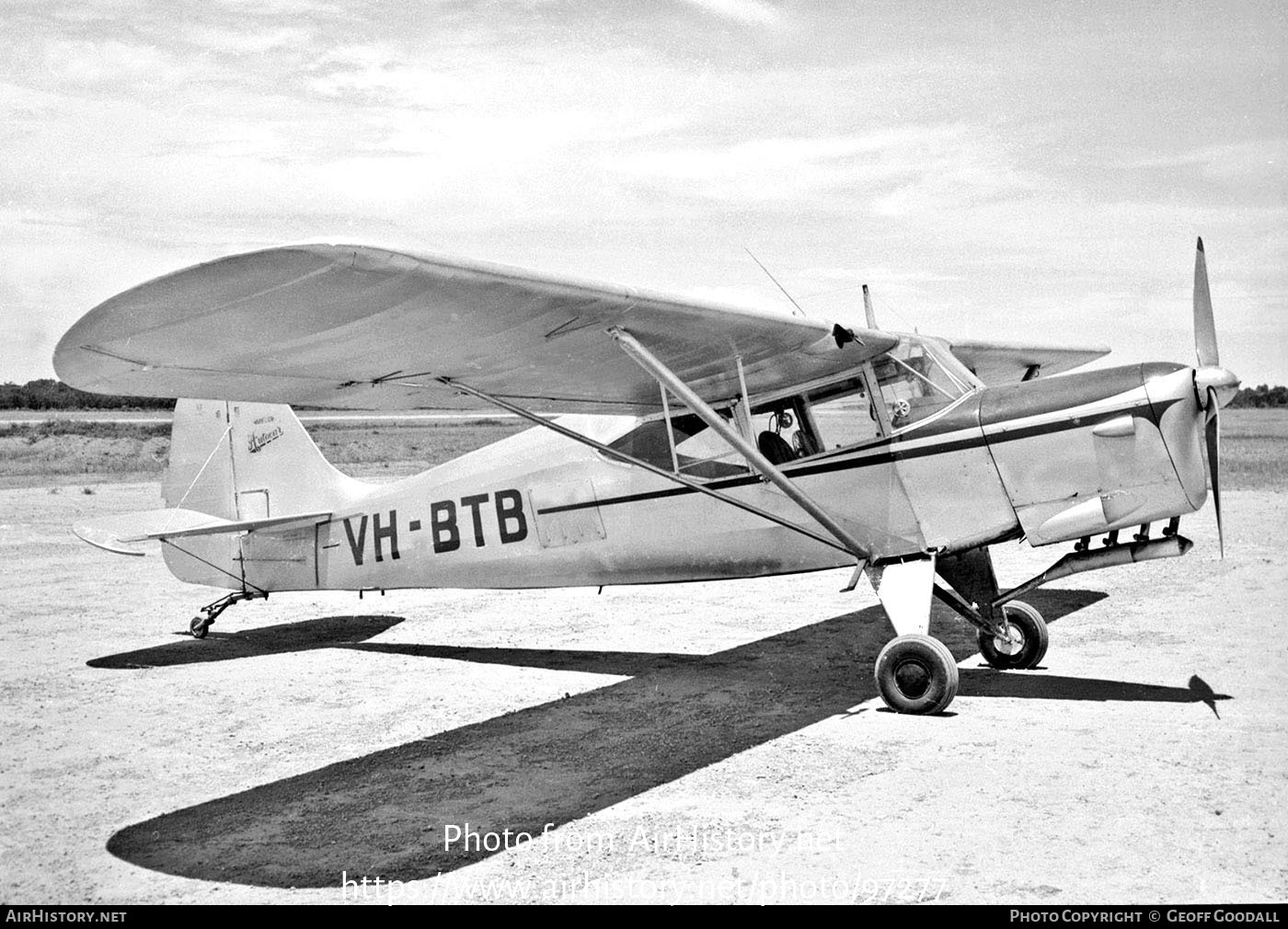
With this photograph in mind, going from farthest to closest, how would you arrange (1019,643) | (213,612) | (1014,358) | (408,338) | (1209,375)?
(1014,358) → (213,612) → (1019,643) → (1209,375) → (408,338)

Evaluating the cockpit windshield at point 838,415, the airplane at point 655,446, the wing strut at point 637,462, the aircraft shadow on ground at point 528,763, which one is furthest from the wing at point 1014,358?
the wing strut at point 637,462

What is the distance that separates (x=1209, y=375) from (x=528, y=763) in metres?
4.49

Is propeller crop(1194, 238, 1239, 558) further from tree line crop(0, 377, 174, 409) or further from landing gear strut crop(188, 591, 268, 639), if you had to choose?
tree line crop(0, 377, 174, 409)

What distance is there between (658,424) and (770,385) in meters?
0.88

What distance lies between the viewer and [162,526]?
8.64 meters

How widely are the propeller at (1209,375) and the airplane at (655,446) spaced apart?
2cm

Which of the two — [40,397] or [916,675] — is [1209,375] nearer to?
[916,675]

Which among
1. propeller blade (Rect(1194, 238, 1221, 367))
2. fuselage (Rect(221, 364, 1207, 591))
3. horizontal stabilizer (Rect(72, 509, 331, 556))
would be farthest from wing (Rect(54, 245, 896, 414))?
horizontal stabilizer (Rect(72, 509, 331, 556))

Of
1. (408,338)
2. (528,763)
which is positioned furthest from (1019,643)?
(408,338)

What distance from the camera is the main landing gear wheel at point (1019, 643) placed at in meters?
7.57

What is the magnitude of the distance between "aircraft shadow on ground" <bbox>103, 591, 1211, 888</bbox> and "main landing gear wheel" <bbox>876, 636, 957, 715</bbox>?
1.33ft

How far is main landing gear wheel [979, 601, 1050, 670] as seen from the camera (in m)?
7.57

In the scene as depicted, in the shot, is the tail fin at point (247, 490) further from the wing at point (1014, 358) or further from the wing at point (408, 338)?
the wing at point (1014, 358)

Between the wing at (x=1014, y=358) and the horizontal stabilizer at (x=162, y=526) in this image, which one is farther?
the wing at (x=1014, y=358)
